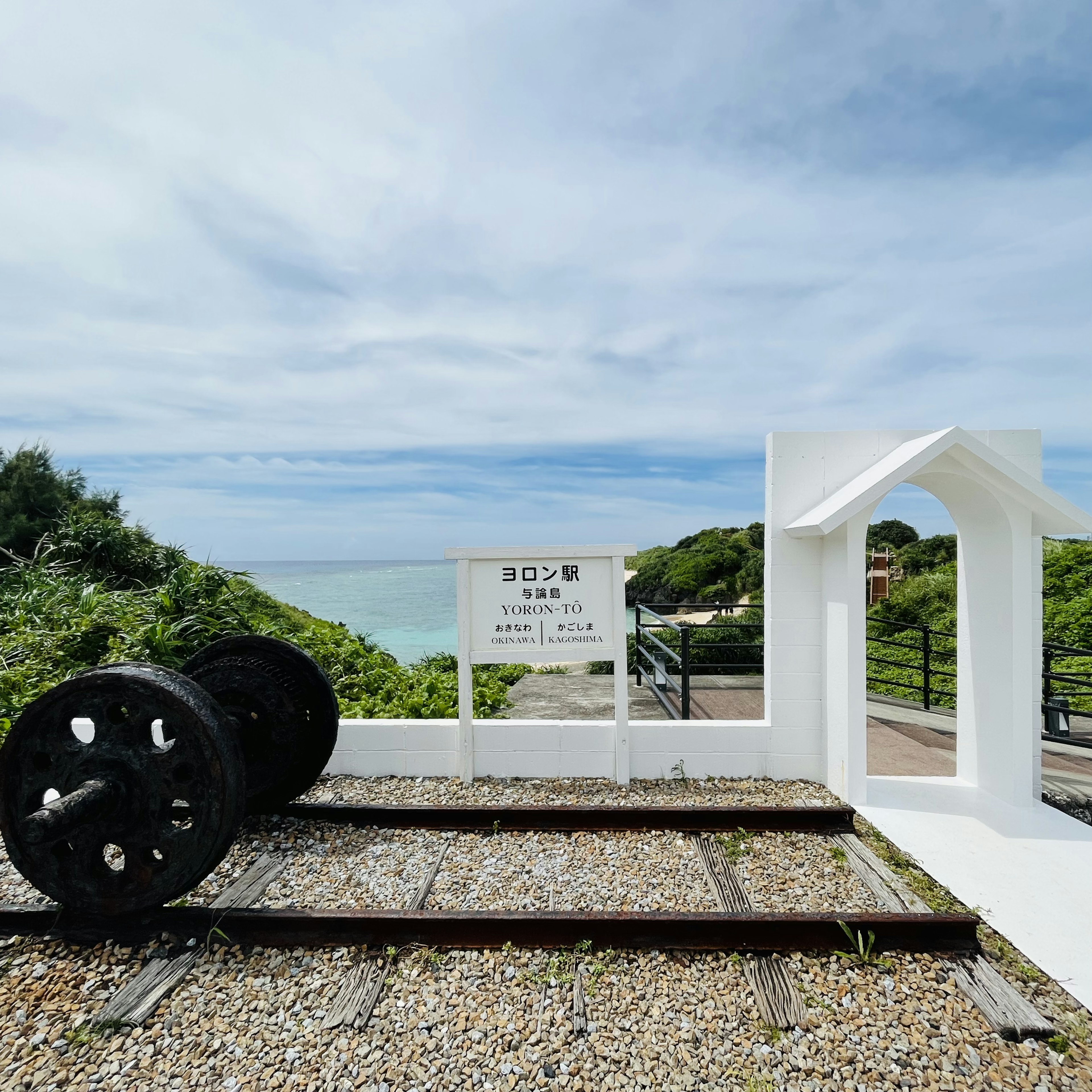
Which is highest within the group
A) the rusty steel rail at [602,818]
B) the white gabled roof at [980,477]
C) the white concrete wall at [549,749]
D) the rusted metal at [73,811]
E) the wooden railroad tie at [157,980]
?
the white gabled roof at [980,477]

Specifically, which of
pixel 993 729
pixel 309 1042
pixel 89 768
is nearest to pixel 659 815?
pixel 309 1042

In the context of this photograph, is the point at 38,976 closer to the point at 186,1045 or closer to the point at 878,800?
the point at 186,1045

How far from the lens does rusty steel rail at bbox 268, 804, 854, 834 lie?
13.5 ft

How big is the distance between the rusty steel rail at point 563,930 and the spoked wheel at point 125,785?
9.7 inches

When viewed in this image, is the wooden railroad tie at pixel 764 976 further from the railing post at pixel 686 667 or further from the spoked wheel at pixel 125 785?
the spoked wheel at pixel 125 785

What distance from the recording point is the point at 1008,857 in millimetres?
3748

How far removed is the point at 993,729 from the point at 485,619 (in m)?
3.90

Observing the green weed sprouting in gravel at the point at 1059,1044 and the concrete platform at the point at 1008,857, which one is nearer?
the green weed sprouting in gravel at the point at 1059,1044

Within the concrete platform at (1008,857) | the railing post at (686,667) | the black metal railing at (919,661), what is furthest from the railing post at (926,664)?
the railing post at (686,667)

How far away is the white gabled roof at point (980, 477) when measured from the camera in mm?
4254

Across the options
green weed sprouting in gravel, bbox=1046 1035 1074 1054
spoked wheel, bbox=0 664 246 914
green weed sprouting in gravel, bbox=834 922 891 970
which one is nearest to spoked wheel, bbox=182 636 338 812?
spoked wheel, bbox=0 664 246 914

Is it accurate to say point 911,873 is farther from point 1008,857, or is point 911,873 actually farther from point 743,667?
point 743,667

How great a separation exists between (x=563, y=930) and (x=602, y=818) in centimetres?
123

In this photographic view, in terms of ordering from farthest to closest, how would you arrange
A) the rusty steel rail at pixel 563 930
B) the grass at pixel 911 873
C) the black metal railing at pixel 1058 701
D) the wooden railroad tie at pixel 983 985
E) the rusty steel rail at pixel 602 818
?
the black metal railing at pixel 1058 701 → the rusty steel rail at pixel 602 818 → the grass at pixel 911 873 → the rusty steel rail at pixel 563 930 → the wooden railroad tie at pixel 983 985
